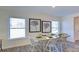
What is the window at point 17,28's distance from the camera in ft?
8.64

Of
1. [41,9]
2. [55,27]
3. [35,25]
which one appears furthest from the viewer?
[35,25]

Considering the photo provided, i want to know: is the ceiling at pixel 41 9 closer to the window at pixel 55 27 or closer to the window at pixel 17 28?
the window at pixel 55 27

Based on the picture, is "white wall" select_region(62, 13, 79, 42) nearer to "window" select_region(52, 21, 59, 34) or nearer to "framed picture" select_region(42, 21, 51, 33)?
"window" select_region(52, 21, 59, 34)

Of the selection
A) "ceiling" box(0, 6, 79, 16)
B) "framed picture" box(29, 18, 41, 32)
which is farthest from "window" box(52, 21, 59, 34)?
"framed picture" box(29, 18, 41, 32)

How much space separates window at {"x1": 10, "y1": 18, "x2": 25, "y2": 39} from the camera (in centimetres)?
263

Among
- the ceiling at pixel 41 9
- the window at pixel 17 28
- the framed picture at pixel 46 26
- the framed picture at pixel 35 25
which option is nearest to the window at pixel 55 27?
the framed picture at pixel 46 26

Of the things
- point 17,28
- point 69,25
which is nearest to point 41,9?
point 17,28

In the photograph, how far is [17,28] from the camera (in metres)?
2.69

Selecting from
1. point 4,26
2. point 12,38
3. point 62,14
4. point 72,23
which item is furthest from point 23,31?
point 72,23

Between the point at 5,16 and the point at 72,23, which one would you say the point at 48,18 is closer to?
the point at 72,23

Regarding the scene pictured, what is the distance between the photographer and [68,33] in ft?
9.30

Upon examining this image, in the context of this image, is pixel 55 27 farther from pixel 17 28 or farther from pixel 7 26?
pixel 7 26
